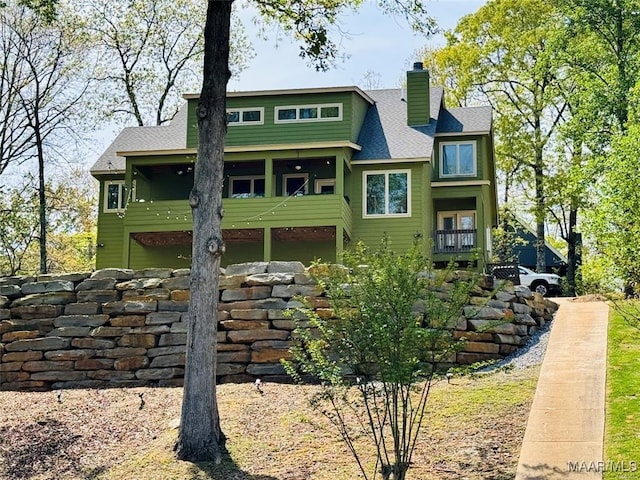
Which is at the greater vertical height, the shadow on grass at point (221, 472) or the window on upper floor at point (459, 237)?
the window on upper floor at point (459, 237)

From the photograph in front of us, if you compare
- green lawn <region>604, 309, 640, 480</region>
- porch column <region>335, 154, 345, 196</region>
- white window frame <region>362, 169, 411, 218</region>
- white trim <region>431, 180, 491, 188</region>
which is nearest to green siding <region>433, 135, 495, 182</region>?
white trim <region>431, 180, 491, 188</region>

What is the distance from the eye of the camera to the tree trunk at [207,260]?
29.9 feet

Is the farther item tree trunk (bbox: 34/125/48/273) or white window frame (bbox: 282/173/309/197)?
tree trunk (bbox: 34/125/48/273)

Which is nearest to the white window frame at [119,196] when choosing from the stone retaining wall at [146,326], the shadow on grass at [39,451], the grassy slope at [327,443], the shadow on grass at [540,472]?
the stone retaining wall at [146,326]

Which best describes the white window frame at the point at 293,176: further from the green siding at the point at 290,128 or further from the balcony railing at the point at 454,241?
the balcony railing at the point at 454,241

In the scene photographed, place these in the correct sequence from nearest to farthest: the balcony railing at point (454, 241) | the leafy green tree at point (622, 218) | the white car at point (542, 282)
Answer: the leafy green tree at point (622, 218)
the balcony railing at point (454, 241)
the white car at point (542, 282)

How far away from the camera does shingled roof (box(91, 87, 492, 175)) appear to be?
21797 millimetres

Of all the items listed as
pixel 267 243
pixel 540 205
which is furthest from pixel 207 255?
pixel 540 205

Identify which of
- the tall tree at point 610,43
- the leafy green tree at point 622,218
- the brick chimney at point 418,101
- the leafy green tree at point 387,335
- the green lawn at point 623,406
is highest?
the tall tree at point 610,43

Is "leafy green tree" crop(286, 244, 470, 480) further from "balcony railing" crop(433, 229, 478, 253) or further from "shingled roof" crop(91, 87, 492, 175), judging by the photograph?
"balcony railing" crop(433, 229, 478, 253)

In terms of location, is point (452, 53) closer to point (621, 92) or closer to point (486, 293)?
point (621, 92)

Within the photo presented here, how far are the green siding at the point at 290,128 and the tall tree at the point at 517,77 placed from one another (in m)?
8.50

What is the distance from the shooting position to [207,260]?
9.55 metres

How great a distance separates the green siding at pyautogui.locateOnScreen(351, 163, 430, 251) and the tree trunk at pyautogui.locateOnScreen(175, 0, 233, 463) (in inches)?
450
